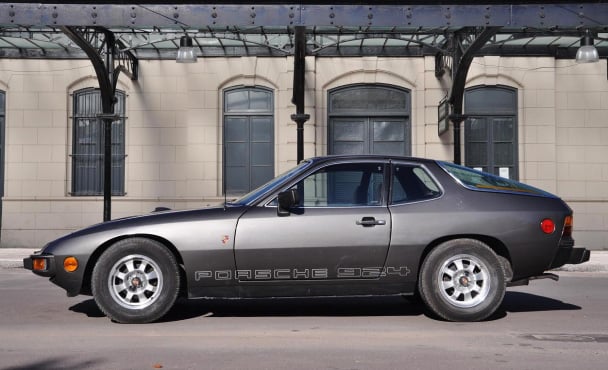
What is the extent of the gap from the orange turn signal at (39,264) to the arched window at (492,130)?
1203cm

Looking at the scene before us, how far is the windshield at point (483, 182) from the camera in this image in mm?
6579

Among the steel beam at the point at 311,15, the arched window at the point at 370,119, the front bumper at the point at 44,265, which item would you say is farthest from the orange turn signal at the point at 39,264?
the arched window at the point at 370,119

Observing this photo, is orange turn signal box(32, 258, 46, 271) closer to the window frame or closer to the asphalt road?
the asphalt road

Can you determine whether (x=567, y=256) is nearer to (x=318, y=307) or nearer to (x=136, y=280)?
(x=318, y=307)

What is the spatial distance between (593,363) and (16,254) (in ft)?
40.9

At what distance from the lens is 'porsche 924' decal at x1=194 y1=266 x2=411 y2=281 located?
616cm

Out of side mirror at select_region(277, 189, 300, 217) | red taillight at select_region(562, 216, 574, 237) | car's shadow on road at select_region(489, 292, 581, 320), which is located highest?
side mirror at select_region(277, 189, 300, 217)

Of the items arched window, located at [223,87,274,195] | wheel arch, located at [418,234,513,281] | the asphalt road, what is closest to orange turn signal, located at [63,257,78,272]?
the asphalt road

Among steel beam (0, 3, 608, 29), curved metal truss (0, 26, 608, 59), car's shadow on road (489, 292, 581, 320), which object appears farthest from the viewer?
curved metal truss (0, 26, 608, 59)

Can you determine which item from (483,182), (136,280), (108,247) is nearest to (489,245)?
(483,182)

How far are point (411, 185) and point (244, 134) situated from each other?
1033cm

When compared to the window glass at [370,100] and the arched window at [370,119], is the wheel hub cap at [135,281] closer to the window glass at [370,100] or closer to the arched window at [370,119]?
the arched window at [370,119]

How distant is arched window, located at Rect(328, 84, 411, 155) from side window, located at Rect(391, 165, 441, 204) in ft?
32.5

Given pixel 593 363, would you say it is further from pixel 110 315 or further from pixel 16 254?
pixel 16 254
